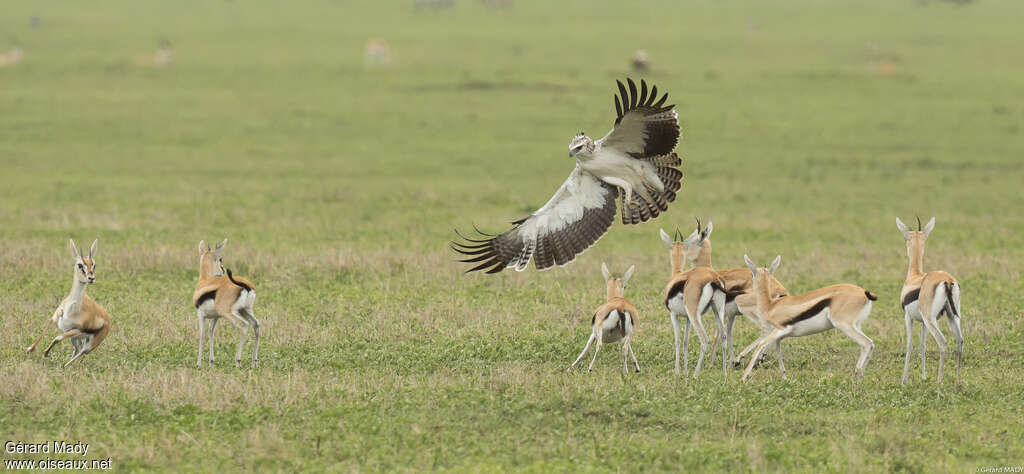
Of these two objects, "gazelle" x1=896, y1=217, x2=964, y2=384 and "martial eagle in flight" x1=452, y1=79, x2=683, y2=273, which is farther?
"martial eagle in flight" x1=452, y1=79, x2=683, y2=273

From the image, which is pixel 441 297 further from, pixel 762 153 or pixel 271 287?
pixel 762 153

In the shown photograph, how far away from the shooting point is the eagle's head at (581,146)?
38.8 ft

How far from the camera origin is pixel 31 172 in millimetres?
27688

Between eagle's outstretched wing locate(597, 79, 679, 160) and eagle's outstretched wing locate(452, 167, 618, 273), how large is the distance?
50 centimetres

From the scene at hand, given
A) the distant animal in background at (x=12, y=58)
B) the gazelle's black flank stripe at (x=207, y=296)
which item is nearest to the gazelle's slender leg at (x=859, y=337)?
the gazelle's black flank stripe at (x=207, y=296)

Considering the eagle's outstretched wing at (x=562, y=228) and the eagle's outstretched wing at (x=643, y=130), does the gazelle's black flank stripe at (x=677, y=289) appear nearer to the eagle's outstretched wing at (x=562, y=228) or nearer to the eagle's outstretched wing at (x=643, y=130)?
the eagle's outstretched wing at (x=562, y=228)

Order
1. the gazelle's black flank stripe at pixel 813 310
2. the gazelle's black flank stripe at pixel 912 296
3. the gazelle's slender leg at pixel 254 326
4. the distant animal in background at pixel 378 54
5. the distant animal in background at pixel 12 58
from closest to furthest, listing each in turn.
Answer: the gazelle's black flank stripe at pixel 813 310
the gazelle's black flank stripe at pixel 912 296
the gazelle's slender leg at pixel 254 326
the distant animal in background at pixel 12 58
the distant animal in background at pixel 378 54

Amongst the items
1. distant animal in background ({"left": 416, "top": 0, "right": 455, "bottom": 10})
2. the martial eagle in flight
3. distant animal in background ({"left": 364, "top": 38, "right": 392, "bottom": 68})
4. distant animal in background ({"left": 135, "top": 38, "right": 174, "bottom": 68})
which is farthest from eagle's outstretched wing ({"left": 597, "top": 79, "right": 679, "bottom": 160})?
distant animal in background ({"left": 416, "top": 0, "right": 455, "bottom": 10})

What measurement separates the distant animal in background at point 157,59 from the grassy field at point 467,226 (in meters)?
0.49

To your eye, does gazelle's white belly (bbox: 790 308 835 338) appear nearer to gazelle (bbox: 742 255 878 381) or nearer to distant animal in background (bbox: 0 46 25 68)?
gazelle (bbox: 742 255 878 381)

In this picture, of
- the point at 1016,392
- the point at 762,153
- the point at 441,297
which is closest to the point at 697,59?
the point at 762,153

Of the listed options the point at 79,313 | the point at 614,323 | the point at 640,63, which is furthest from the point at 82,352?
the point at 640,63

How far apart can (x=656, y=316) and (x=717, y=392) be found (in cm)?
389

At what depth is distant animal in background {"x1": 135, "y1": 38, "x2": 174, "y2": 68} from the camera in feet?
147
